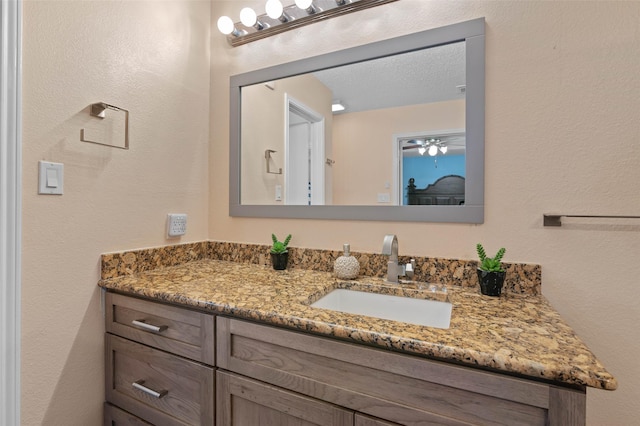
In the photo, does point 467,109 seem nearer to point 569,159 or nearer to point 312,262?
point 569,159

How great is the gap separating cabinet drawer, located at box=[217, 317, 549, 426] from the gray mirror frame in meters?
0.66

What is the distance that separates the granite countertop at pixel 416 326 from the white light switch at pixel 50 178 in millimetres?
391

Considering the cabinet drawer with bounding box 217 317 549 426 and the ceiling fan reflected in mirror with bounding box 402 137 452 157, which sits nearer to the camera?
the cabinet drawer with bounding box 217 317 549 426

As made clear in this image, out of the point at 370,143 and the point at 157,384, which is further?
the point at 370,143

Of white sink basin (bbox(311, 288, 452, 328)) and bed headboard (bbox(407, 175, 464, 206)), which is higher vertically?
bed headboard (bbox(407, 175, 464, 206))

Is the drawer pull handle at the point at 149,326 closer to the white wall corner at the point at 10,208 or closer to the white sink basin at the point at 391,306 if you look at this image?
the white wall corner at the point at 10,208

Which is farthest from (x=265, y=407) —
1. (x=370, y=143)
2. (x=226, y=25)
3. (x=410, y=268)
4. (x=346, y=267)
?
(x=226, y=25)

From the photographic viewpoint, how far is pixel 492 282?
1055 mm

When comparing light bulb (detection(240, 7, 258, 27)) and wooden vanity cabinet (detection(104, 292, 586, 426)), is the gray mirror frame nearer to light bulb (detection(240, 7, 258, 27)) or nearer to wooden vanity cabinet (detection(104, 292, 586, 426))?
light bulb (detection(240, 7, 258, 27))

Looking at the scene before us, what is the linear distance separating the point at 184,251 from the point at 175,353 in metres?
0.64

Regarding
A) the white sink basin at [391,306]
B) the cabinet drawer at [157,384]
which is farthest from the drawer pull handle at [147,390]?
the white sink basin at [391,306]

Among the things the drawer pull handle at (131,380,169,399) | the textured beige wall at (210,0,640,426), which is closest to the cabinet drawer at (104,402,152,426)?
the drawer pull handle at (131,380,169,399)

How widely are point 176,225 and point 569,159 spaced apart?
165 cm

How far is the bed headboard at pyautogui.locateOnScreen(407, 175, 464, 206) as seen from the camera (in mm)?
1210
